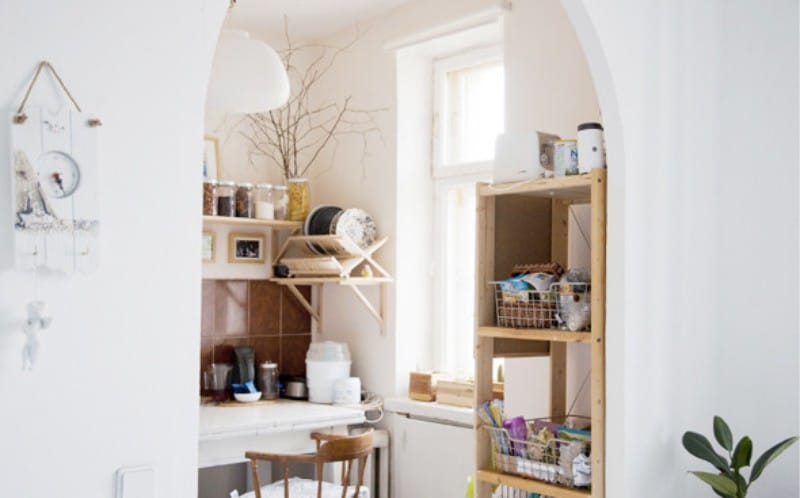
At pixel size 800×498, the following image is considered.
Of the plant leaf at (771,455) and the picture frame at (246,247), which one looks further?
the picture frame at (246,247)

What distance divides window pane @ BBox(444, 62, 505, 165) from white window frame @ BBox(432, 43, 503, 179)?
24 millimetres

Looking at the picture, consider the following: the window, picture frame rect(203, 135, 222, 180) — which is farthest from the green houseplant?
picture frame rect(203, 135, 222, 180)

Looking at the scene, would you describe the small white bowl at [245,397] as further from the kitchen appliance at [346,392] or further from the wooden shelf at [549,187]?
the wooden shelf at [549,187]

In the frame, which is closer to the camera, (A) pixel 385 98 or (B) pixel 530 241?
(B) pixel 530 241

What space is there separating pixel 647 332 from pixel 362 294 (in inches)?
77.2

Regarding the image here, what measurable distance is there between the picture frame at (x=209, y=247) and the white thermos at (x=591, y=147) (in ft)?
7.32

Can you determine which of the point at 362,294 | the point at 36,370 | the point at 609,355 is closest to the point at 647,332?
the point at 609,355

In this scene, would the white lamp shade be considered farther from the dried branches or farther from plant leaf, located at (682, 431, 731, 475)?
the dried branches

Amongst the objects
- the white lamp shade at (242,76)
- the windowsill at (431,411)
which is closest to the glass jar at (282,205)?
the windowsill at (431,411)

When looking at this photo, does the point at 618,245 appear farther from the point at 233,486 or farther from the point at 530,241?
the point at 233,486

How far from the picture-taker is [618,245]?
2.39 metres

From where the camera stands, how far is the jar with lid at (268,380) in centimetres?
417

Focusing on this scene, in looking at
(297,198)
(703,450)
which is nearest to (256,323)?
(297,198)

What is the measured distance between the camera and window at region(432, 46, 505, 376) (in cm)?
396
